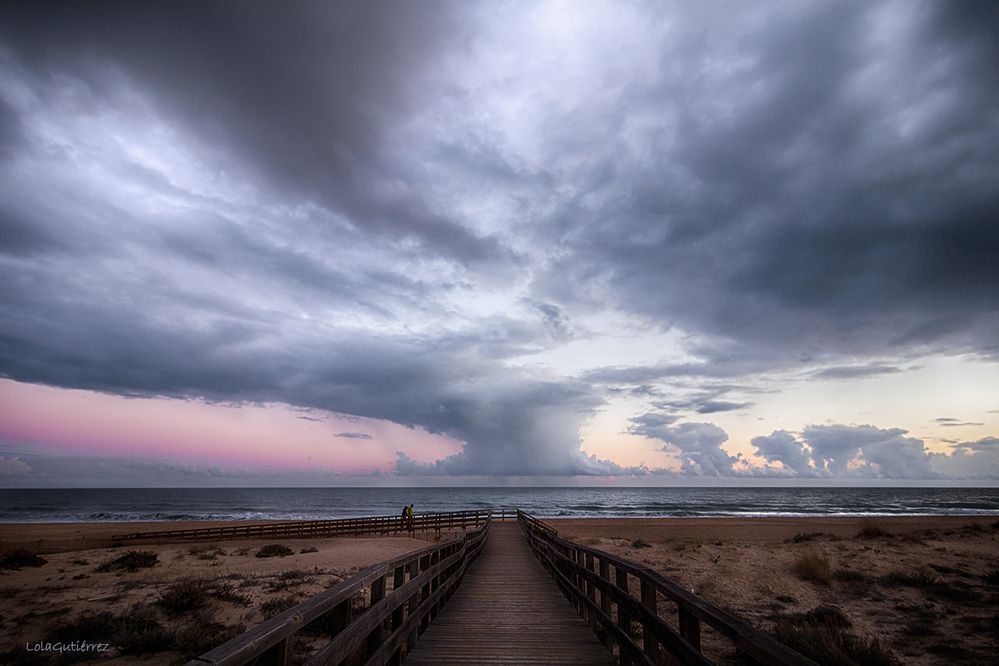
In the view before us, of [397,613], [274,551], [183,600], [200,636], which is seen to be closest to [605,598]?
[397,613]

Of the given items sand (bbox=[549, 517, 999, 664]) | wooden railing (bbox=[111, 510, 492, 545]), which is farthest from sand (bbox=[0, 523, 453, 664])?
sand (bbox=[549, 517, 999, 664])

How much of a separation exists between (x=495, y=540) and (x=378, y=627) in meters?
20.0

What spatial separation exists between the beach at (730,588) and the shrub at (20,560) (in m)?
0.34

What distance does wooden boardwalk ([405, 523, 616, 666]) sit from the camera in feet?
16.4

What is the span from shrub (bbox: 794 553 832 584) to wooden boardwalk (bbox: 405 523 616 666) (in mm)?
6937

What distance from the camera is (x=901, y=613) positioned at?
9.20 meters

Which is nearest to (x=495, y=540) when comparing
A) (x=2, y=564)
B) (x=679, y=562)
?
(x=679, y=562)

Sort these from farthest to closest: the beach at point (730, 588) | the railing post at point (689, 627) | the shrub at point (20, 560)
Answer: the shrub at point (20, 560) < the beach at point (730, 588) < the railing post at point (689, 627)

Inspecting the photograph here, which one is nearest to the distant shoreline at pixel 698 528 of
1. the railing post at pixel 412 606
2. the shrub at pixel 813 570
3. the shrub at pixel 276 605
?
the shrub at pixel 813 570

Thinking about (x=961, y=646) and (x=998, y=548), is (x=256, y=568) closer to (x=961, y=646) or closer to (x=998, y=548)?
(x=961, y=646)

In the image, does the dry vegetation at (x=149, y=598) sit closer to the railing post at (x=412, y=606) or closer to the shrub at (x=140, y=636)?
the shrub at (x=140, y=636)

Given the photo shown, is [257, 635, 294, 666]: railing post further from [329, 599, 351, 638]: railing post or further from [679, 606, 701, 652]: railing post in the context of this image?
[679, 606, 701, 652]: railing post

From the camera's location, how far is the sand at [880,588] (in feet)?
25.4

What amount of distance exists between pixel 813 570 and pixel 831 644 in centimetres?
667
